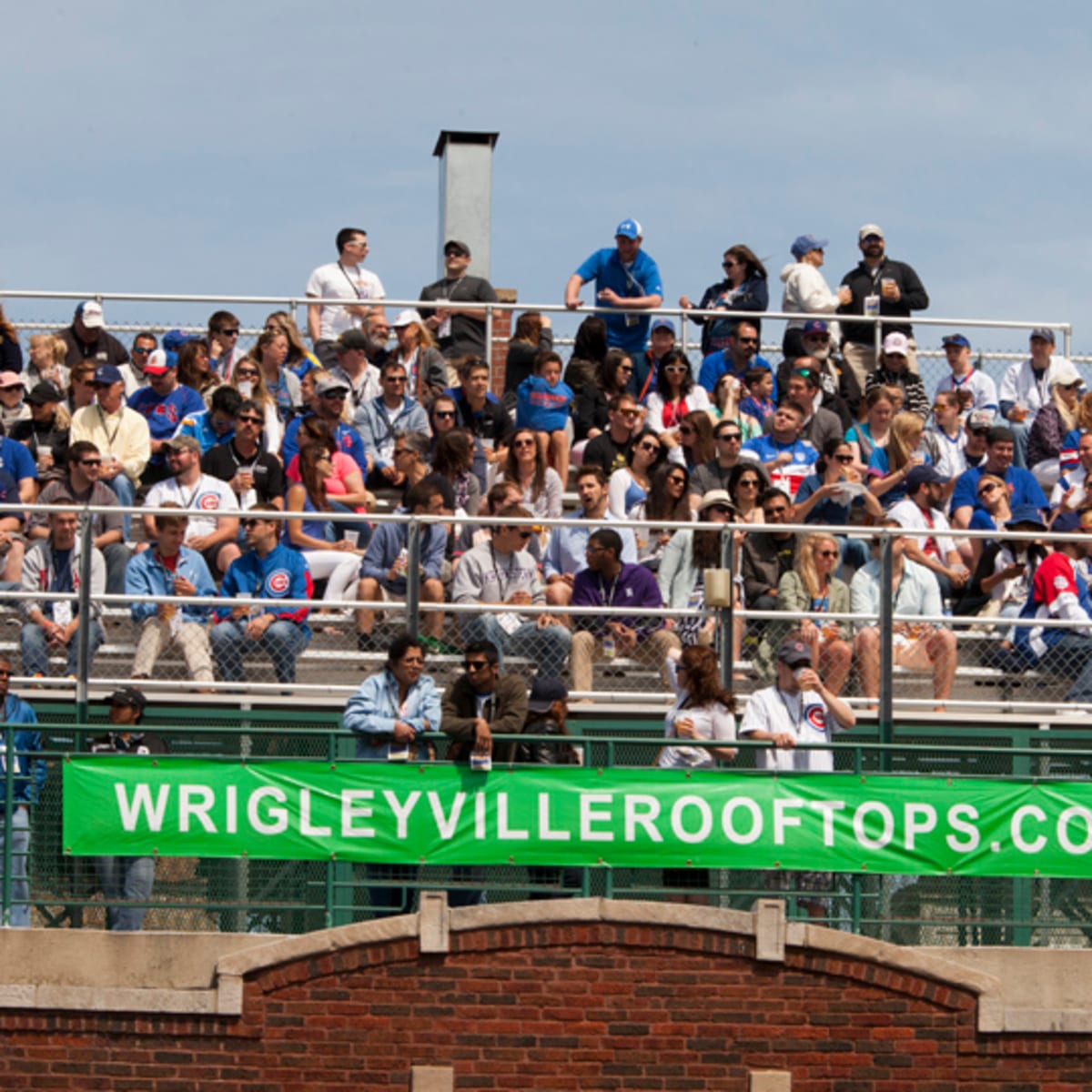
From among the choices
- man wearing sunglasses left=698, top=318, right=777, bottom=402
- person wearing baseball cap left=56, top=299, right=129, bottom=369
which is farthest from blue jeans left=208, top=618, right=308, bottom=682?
man wearing sunglasses left=698, top=318, right=777, bottom=402

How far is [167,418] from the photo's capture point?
1898 centimetres

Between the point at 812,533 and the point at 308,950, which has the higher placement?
the point at 812,533

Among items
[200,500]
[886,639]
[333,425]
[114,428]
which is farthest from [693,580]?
[114,428]

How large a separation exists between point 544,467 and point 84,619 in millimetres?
4282

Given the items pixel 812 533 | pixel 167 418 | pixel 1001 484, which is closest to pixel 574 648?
pixel 812 533

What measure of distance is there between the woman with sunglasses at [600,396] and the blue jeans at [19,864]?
758 centimetres

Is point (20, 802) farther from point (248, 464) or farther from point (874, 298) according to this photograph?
point (874, 298)

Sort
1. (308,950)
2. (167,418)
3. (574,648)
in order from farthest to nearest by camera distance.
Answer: (167,418) → (574,648) → (308,950)

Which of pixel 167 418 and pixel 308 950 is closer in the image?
pixel 308 950

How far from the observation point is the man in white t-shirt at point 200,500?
15422mm

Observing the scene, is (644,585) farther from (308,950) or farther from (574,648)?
(308,950)

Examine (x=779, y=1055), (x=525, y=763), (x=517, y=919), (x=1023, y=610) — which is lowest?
(x=779, y=1055)

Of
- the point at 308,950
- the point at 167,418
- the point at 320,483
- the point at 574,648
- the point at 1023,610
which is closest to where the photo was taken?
the point at 308,950

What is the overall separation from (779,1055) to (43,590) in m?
5.80
